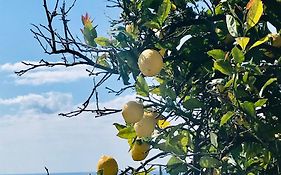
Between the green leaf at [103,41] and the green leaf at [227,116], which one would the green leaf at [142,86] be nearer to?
the green leaf at [103,41]

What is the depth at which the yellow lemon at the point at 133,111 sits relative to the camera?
5.44 feet

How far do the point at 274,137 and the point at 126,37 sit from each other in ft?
1.58

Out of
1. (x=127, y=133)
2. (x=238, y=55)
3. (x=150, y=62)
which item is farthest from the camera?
(x=127, y=133)

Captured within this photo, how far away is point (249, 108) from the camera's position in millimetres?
1457

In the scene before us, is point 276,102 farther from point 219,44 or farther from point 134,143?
point 134,143

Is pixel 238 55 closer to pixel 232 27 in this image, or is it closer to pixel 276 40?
pixel 232 27

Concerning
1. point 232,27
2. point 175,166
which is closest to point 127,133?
point 175,166

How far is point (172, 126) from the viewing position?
168 cm

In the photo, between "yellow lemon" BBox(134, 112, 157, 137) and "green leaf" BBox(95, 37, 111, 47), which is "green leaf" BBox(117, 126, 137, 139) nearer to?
"yellow lemon" BBox(134, 112, 157, 137)

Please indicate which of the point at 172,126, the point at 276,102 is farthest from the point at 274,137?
the point at 172,126

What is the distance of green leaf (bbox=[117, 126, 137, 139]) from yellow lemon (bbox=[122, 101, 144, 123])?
0.10 meters

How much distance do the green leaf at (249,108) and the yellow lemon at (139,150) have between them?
430 mm

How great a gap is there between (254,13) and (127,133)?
57cm

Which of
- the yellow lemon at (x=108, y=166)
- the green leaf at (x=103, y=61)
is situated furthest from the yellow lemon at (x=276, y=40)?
Answer: the yellow lemon at (x=108, y=166)
